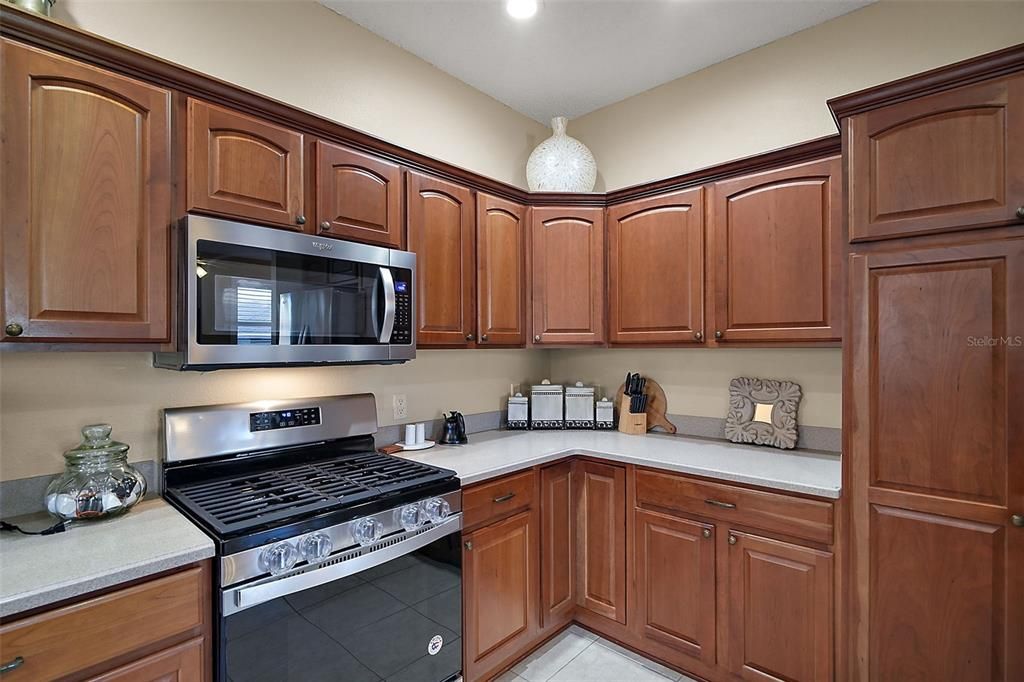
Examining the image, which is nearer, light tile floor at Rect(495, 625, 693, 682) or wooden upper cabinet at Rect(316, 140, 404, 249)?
wooden upper cabinet at Rect(316, 140, 404, 249)

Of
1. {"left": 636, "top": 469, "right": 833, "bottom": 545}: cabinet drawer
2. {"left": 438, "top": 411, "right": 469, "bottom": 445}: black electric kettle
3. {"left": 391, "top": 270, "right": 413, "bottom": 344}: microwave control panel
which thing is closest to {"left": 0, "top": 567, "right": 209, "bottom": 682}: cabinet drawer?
{"left": 391, "top": 270, "right": 413, "bottom": 344}: microwave control panel

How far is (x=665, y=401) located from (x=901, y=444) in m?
1.27

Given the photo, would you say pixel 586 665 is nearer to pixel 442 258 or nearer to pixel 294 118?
pixel 442 258

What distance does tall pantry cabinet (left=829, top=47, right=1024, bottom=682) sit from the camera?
1.54 meters

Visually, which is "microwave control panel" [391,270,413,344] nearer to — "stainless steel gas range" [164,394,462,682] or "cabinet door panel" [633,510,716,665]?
"stainless steel gas range" [164,394,462,682]

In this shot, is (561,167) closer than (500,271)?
No

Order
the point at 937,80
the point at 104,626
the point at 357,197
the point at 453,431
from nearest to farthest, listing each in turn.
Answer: the point at 104,626 → the point at 937,80 → the point at 357,197 → the point at 453,431

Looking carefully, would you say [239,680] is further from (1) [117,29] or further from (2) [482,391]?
(1) [117,29]

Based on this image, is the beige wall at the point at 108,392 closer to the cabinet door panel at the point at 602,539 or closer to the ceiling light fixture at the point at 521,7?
the cabinet door panel at the point at 602,539

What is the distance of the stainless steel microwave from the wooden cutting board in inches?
57.6

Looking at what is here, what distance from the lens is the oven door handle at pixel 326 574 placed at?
135 cm

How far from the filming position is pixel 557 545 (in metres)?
2.45

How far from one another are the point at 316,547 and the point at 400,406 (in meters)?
1.08

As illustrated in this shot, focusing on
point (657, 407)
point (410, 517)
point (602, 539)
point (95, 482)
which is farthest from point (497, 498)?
point (95, 482)
